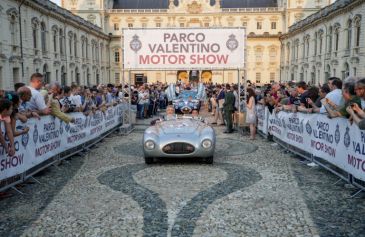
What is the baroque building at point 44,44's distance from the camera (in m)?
32.3

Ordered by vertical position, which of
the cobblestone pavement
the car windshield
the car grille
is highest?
the car windshield

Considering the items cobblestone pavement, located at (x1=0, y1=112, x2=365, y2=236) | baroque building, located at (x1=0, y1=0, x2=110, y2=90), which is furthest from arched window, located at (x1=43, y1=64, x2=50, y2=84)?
cobblestone pavement, located at (x1=0, y1=112, x2=365, y2=236)

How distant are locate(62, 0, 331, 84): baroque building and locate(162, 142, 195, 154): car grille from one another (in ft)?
222

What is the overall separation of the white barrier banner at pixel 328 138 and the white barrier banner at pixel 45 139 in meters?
6.03

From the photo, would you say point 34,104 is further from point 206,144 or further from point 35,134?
point 206,144

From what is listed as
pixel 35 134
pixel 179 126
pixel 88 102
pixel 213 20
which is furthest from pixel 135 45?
pixel 213 20

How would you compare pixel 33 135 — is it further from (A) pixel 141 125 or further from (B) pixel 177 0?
(B) pixel 177 0

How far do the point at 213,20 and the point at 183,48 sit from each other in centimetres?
6702

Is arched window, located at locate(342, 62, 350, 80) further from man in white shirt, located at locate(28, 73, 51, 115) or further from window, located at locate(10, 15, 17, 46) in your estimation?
man in white shirt, located at locate(28, 73, 51, 115)

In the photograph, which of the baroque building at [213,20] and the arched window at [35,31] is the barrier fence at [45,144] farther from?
the baroque building at [213,20]

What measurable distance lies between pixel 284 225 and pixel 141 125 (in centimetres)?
1291

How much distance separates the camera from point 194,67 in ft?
48.0

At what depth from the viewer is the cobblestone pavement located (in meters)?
5.06

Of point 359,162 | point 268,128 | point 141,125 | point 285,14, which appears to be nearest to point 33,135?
point 359,162
